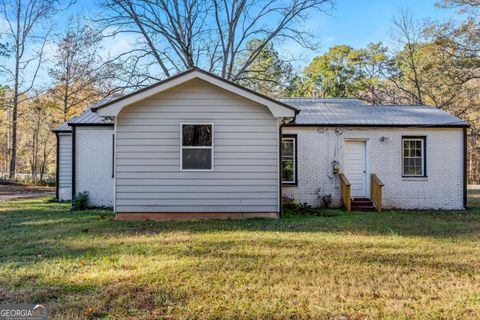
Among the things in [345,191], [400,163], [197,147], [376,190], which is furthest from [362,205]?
[197,147]

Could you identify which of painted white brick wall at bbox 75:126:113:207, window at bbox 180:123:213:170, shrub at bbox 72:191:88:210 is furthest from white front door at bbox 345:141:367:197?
shrub at bbox 72:191:88:210

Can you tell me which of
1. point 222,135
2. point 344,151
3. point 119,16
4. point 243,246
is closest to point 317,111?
point 344,151

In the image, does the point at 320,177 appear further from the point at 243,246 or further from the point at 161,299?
the point at 161,299

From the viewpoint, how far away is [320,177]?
1198 cm

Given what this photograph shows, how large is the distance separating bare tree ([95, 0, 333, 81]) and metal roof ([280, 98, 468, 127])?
7165 millimetres

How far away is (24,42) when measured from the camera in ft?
86.9

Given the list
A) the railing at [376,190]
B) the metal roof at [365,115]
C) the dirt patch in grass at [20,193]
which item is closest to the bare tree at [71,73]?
the dirt patch in grass at [20,193]

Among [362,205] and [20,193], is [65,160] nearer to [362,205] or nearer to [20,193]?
[20,193]

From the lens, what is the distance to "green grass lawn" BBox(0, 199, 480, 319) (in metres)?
3.48

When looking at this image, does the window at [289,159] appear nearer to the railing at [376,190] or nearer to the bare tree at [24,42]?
the railing at [376,190]

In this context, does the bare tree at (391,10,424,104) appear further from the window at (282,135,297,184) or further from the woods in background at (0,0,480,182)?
the window at (282,135,297,184)

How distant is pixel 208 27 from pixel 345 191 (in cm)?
1516

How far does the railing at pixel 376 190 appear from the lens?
11.2 metres

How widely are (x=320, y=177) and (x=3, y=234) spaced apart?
910 centimetres
